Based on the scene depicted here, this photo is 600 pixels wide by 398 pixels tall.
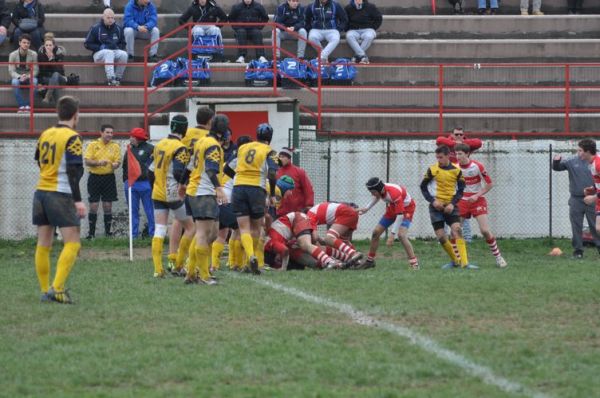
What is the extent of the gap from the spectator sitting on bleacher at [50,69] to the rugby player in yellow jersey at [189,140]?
929 cm

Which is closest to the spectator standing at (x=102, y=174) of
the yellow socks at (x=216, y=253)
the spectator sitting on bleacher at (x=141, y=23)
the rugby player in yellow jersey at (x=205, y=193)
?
the spectator sitting on bleacher at (x=141, y=23)

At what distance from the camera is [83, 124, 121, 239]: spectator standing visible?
2244 cm

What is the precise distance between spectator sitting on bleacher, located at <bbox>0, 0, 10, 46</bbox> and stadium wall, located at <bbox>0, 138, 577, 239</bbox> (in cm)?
385

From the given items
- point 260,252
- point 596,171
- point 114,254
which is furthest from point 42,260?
point 596,171

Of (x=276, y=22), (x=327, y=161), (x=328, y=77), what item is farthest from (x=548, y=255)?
(x=276, y=22)

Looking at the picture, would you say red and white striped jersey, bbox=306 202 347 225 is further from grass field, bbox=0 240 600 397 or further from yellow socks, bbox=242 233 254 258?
yellow socks, bbox=242 233 254 258

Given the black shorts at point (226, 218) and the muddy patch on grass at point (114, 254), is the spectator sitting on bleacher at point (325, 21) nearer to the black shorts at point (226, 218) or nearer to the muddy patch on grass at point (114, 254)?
the muddy patch on grass at point (114, 254)

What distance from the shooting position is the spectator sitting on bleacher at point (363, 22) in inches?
1044

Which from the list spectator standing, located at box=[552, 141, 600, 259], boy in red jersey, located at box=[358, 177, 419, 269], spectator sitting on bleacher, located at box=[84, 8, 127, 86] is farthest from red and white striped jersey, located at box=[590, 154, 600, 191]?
spectator sitting on bleacher, located at box=[84, 8, 127, 86]

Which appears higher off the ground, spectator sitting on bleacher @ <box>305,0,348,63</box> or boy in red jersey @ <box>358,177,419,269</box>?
spectator sitting on bleacher @ <box>305,0,348,63</box>

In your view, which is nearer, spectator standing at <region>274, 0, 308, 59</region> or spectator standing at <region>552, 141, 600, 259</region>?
spectator standing at <region>552, 141, 600, 259</region>

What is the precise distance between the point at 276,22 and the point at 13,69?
5.61m

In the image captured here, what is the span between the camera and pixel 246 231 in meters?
15.5

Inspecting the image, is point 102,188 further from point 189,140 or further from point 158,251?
point 158,251
